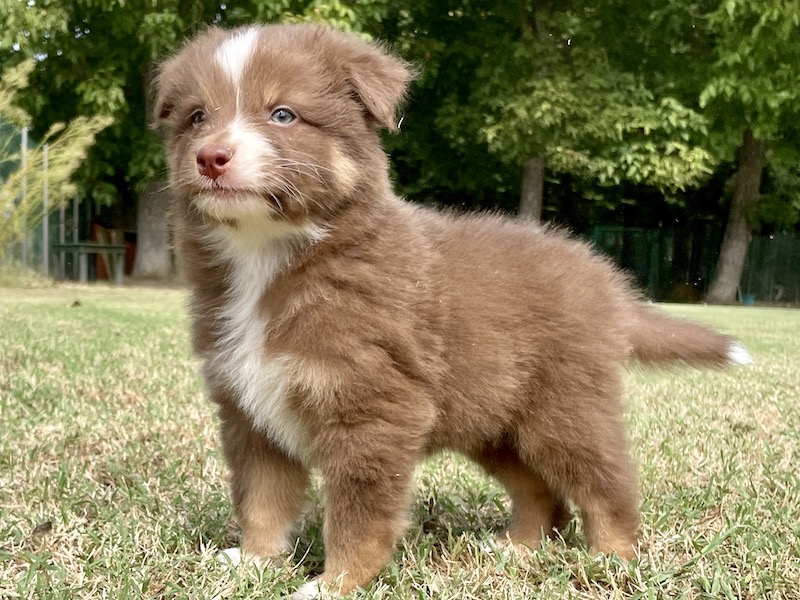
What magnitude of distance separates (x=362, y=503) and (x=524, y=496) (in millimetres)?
892

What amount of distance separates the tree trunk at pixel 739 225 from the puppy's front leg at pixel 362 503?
2116 centimetres

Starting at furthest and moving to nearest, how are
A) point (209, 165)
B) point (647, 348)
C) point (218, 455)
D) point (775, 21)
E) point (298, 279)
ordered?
point (775, 21)
point (218, 455)
point (647, 348)
point (298, 279)
point (209, 165)

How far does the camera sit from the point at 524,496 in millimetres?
3154

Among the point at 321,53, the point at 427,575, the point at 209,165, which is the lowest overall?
the point at 427,575

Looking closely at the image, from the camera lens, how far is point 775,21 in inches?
701

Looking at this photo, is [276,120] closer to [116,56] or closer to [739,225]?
[116,56]

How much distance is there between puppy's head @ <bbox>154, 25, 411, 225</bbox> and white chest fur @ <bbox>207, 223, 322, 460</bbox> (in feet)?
0.47

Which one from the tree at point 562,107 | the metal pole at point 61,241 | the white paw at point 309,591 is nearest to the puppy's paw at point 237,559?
the white paw at point 309,591

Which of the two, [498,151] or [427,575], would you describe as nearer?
[427,575]

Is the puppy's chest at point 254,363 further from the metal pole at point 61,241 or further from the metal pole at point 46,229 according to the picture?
the metal pole at point 61,241

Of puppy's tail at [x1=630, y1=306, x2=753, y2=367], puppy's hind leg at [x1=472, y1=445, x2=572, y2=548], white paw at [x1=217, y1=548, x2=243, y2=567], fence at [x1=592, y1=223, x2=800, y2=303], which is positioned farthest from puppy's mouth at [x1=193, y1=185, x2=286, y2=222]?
fence at [x1=592, y1=223, x2=800, y2=303]

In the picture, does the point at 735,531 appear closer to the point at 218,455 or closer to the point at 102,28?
the point at 218,455

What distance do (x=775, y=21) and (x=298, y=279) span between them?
59.8ft

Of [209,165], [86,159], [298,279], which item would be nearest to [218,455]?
[298,279]
